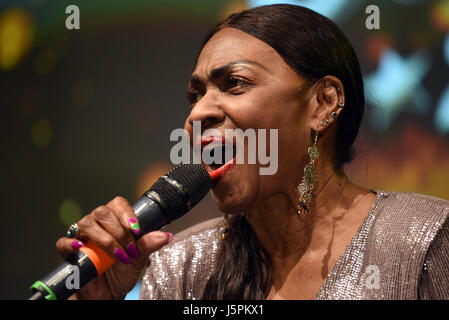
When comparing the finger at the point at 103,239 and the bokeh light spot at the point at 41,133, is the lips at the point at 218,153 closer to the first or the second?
the finger at the point at 103,239

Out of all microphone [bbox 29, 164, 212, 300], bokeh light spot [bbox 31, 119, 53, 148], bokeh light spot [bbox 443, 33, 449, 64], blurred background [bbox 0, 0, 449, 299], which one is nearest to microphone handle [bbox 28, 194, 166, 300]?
microphone [bbox 29, 164, 212, 300]

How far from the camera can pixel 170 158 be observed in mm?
1842

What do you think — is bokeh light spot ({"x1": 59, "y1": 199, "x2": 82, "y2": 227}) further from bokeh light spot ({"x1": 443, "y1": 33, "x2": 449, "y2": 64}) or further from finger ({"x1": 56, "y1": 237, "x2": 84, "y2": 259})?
bokeh light spot ({"x1": 443, "y1": 33, "x2": 449, "y2": 64})

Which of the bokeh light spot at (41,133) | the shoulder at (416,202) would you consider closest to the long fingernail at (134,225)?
the shoulder at (416,202)

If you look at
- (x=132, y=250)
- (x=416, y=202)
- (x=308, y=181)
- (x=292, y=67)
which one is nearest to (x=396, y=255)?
(x=416, y=202)

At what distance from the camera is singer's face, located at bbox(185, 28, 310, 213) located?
1189 mm

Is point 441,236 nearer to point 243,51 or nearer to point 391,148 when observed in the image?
point 391,148

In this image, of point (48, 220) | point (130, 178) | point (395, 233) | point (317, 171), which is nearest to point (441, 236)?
point (395, 233)

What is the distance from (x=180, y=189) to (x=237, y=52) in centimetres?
45

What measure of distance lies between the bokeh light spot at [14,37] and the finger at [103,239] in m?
1.28

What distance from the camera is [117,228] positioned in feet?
3.03

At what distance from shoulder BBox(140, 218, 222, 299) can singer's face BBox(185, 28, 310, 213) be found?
280 mm

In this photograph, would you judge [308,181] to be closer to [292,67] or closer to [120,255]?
[292,67]
